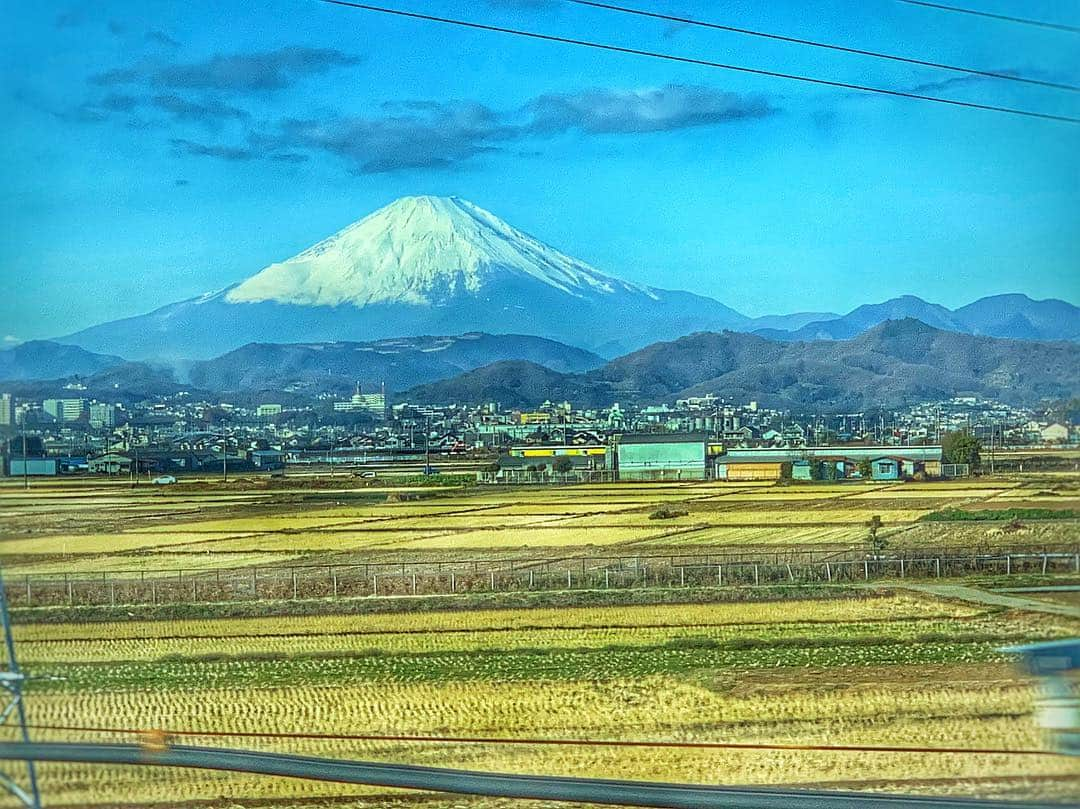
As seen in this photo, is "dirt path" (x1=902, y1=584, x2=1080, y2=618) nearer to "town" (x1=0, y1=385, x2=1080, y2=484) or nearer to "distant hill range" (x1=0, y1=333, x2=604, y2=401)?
"town" (x1=0, y1=385, x2=1080, y2=484)

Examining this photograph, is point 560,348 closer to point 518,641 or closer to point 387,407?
point 387,407

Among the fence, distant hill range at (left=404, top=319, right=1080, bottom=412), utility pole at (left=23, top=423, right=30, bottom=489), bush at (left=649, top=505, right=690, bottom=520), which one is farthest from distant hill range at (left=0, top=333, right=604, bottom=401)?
bush at (left=649, top=505, right=690, bottom=520)

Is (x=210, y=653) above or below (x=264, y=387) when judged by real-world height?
below

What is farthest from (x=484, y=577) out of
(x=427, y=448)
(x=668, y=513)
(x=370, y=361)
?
(x=370, y=361)

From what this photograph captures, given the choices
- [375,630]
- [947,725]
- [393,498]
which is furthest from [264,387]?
[947,725]

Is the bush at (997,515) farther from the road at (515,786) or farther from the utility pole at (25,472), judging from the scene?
the utility pole at (25,472)
